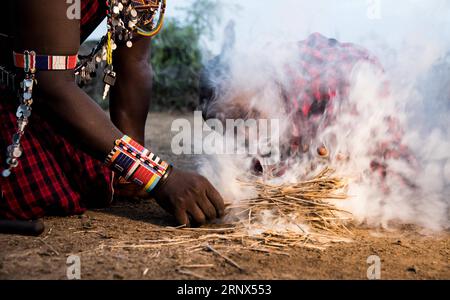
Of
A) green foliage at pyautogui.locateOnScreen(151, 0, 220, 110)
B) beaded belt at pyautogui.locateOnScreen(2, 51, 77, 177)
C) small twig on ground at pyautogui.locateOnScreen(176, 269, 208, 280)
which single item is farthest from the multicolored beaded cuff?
green foliage at pyautogui.locateOnScreen(151, 0, 220, 110)

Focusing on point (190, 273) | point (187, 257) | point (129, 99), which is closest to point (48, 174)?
point (129, 99)

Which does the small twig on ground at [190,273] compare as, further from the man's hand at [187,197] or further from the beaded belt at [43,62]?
the beaded belt at [43,62]

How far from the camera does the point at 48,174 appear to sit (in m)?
2.25

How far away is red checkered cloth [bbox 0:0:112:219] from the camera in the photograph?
85.4 inches

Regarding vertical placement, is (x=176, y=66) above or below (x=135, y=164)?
above

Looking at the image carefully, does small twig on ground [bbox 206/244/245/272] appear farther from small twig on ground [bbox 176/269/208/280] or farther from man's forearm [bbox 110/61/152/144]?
man's forearm [bbox 110/61/152/144]

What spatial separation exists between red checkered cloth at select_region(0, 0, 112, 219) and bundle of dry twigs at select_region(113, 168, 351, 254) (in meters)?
0.47

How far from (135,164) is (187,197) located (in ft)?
0.76

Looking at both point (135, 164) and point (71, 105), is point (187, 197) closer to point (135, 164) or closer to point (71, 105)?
point (135, 164)

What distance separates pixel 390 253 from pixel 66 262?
1.09 metres

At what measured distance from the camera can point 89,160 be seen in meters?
2.41
